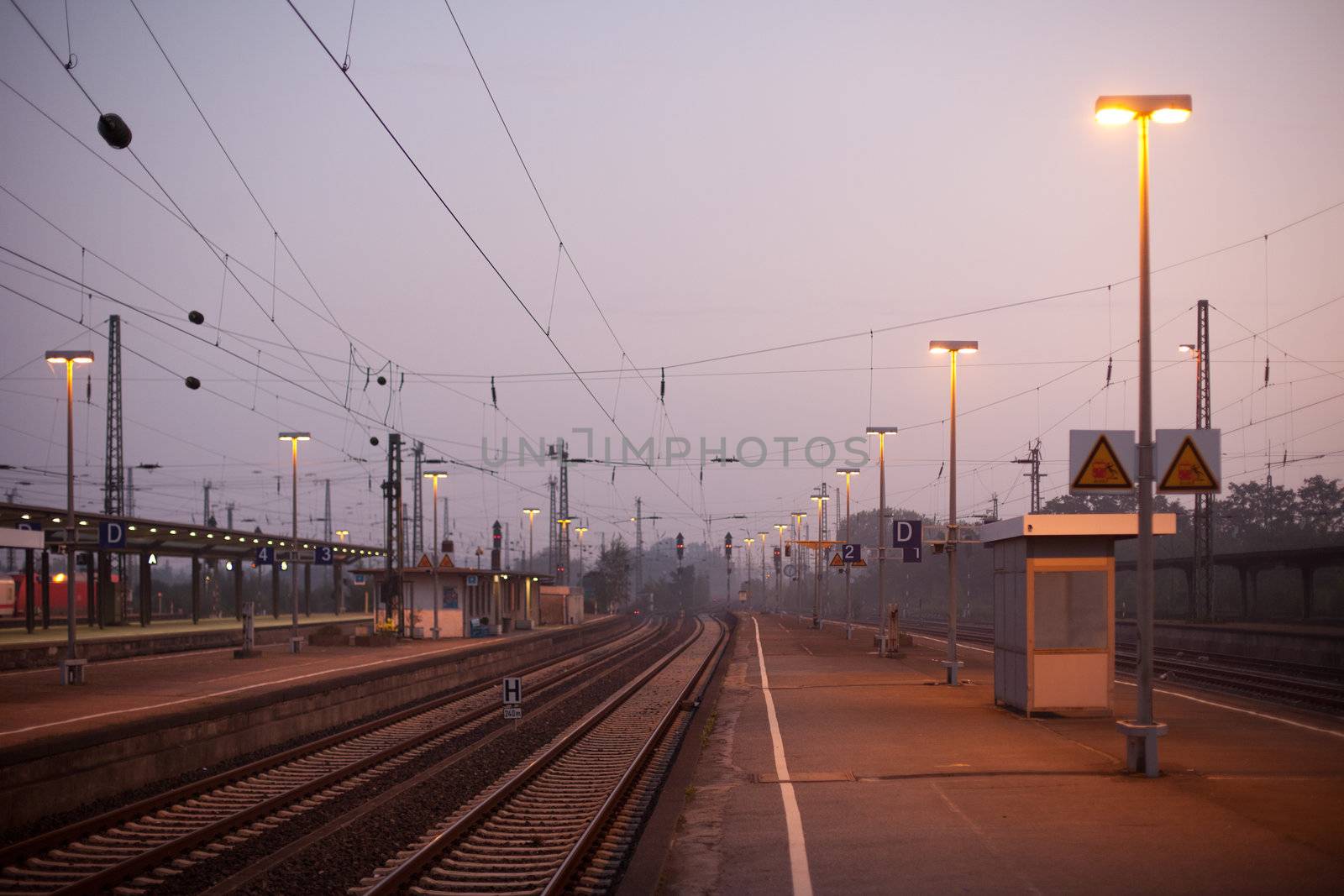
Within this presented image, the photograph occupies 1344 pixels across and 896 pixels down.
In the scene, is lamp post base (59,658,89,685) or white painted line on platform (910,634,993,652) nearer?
lamp post base (59,658,89,685)

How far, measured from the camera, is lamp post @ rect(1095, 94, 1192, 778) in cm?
1181

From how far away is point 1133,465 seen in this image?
12664mm

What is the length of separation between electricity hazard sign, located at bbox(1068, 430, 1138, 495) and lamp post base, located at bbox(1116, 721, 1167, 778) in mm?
2430

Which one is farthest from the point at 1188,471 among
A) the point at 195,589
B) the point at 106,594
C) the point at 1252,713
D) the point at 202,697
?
the point at 195,589

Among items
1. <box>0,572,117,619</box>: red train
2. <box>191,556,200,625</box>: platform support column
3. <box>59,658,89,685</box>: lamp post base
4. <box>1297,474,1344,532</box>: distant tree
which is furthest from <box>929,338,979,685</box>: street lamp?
<box>1297,474,1344,532</box>: distant tree

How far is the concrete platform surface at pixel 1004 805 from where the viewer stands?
8211mm

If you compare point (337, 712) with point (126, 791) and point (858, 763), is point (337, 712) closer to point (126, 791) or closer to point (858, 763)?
point (126, 791)

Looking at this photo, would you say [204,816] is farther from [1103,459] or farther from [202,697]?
[1103,459]

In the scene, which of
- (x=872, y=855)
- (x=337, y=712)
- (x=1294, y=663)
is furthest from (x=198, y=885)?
(x=1294, y=663)

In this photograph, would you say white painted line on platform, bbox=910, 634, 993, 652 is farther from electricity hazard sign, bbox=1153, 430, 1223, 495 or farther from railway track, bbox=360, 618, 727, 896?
electricity hazard sign, bbox=1153, 430, 1223, 495

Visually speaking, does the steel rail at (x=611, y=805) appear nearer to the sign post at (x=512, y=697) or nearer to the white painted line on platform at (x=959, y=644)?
the sign post at (x=512, y=697)

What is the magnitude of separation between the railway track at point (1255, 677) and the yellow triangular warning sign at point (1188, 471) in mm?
9773

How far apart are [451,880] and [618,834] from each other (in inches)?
82.1

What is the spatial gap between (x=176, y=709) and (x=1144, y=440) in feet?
47.2
